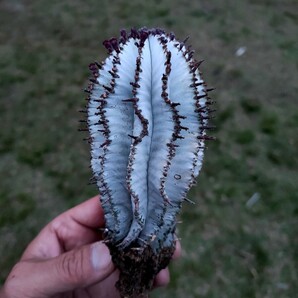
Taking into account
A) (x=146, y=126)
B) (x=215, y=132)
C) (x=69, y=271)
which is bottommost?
(x=215, y=132)

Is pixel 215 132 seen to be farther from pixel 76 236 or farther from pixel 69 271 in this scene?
pixel 69 271

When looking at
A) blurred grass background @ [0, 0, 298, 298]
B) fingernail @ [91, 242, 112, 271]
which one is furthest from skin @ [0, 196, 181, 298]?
blurred grass background @ [0, 0, 298, 298]

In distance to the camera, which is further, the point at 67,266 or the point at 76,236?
the point at 76,236

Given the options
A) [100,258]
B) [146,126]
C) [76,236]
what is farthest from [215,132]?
[146,126]

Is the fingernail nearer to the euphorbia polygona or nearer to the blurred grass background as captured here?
the euphorbia polygona

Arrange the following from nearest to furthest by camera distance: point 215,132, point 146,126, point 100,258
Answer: point 146,126, point 100,258, point 215,132

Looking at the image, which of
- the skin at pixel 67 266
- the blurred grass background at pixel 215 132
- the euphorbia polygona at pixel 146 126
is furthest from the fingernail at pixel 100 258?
the blurred grass background at pixel 215 132
